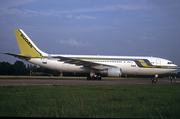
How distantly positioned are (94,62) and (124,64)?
4.24 m

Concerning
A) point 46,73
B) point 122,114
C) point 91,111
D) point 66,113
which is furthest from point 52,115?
point 46,73

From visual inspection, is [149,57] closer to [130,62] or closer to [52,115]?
[130,62]

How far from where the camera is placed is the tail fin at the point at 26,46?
28.7 metres

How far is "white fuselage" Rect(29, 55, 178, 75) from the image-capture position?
2794cm

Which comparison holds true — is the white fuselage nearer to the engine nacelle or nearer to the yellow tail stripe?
the yellow tail stripe

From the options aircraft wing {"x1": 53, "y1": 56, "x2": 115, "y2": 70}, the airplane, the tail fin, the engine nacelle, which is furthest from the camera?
the tail fin

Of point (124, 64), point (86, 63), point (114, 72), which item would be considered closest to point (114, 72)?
point (114, 72)

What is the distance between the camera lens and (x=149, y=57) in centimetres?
2920

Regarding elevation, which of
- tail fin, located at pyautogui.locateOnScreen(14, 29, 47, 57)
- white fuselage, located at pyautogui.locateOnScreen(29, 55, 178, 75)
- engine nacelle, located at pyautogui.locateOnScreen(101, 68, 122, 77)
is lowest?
engine nacelle, located at pyautogui.locateOnScreen(101, 68, 122, 77)

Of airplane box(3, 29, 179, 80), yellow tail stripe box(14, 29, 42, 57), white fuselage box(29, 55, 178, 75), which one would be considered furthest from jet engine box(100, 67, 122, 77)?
yellow tail stripe box(14, 29, 42, 57)

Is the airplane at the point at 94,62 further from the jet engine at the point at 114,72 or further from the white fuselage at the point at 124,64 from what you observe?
the jet engine at the point at 114,72

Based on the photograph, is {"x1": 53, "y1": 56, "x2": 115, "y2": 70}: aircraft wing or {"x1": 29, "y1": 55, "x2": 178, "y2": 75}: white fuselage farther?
{"x1": 29, "y1": 55, "x2": 178, "y2": 75}: white fuselage

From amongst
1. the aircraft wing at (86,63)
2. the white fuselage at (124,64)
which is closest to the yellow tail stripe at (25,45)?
the white fuselage at (124,64)

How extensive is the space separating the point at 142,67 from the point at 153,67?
5.16 feet
